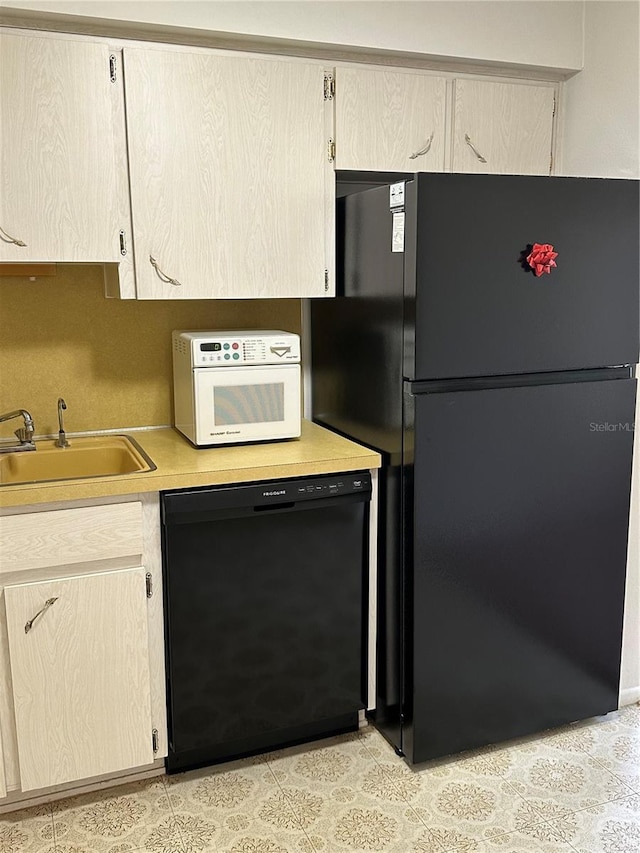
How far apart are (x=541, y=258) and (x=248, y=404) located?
3.14 feet

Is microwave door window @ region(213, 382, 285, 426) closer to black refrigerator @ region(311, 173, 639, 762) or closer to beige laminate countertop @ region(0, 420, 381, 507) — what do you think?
beige laminate countertop @ region(0, 420, 381, 507)

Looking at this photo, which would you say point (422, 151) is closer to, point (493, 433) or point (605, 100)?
point (605, 100)

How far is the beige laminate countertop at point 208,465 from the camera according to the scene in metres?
1.98

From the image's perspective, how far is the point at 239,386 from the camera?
237 cm

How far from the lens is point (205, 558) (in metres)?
2.16

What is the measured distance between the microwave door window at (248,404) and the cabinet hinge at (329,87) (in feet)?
2.91

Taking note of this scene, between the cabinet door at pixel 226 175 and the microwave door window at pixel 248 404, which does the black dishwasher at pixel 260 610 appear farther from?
the cabinet door at pixel 226 175

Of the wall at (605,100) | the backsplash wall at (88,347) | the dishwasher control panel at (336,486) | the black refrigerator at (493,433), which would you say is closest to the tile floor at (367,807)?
the black refrigerator at (493,433)

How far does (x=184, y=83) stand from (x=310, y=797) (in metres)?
2.06

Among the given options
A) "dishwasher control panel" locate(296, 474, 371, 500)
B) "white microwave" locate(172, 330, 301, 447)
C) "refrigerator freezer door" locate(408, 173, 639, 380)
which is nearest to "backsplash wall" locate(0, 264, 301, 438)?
"white microwave" locate(172, 330, 301, 447)

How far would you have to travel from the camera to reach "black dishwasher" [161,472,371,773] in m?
2.15

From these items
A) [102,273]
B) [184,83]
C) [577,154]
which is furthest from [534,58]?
[102,273]

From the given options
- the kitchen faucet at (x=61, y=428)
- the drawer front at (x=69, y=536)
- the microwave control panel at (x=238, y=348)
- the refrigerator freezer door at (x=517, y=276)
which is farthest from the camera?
the kitchen faucet at (x=61, y=428)

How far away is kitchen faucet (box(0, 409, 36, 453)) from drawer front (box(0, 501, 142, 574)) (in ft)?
1.61
